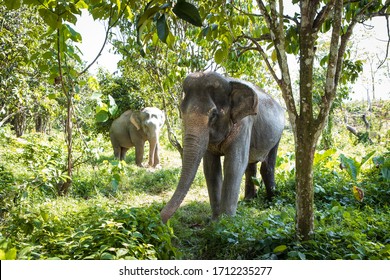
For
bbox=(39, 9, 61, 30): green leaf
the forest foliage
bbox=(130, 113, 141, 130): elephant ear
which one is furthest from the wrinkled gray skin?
bbox=(130, 113, 141, 130): elephant ear

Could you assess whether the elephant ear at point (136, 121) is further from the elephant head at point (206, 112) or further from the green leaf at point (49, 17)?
the green leaf at point (49, 17)

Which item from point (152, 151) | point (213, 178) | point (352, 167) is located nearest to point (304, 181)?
point (213, 178)

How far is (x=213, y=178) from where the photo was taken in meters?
5.00

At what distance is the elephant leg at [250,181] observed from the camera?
640 cm

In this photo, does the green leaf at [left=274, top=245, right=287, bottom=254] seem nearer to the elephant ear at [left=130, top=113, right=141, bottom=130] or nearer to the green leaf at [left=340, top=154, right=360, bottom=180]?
the green leaf at [left=340, top=154, right=360, bottom=180]

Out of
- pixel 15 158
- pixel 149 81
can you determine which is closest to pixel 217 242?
pixel 15 158

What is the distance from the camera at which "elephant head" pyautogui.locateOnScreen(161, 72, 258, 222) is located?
13.0 ft

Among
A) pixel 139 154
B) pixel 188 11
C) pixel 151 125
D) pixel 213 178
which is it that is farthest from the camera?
pixel 139 154

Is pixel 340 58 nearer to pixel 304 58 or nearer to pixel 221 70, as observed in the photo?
pixel 304 58

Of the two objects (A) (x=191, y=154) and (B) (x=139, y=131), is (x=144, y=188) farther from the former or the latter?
(B) (x=139, y=131)

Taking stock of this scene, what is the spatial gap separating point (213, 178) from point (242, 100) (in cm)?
115

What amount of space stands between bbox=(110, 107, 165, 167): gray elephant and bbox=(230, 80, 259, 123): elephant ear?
22.3 ft

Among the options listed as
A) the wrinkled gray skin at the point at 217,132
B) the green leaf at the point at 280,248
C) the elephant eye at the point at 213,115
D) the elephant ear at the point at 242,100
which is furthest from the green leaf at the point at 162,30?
the elephant ear at the point at 242,100

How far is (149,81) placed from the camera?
31.6ft
